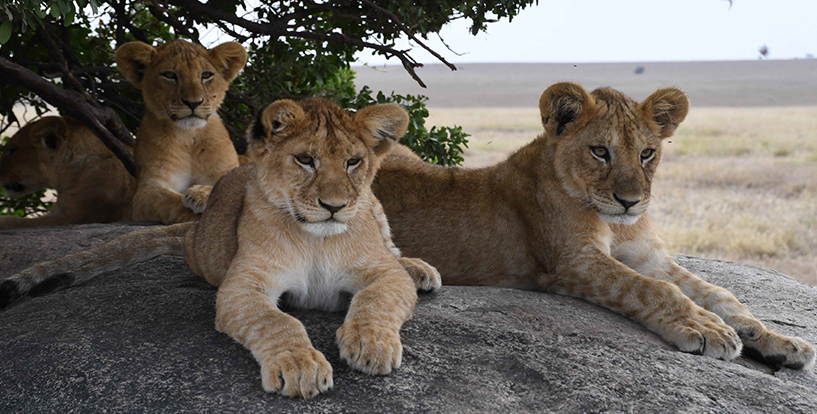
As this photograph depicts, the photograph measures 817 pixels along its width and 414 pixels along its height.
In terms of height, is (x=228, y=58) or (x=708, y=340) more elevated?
(x=228, y=58)

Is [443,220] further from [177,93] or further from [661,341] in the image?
[177,93]

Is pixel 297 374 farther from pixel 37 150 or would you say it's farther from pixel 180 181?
pixel 37 150

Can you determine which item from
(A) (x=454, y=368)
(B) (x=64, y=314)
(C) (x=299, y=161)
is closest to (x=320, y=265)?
(C) (x=299, y=161)

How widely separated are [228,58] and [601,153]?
2484mm

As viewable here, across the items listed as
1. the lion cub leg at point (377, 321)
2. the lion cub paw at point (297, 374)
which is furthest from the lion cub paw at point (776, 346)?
the lion cub paw at point (297, 374)

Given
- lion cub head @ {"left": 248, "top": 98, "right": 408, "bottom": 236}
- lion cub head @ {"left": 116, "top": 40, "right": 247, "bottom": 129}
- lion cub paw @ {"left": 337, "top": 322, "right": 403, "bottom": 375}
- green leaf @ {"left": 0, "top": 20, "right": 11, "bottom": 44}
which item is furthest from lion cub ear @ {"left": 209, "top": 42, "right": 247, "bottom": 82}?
lion cub paw @ {"left": 337, "top": 322, "right": 403, "bottom": 375}

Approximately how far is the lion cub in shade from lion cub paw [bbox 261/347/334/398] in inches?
105

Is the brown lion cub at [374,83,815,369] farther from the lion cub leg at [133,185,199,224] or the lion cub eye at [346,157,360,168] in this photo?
the lion cub leg at [133,185,199,224]

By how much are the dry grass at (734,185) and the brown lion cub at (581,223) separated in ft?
1.17

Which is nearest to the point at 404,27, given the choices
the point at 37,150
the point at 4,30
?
the point at 4,30

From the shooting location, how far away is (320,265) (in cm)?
295

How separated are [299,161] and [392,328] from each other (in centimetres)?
65

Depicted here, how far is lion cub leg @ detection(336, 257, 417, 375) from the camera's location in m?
2.46

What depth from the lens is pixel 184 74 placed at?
15.8 ft
